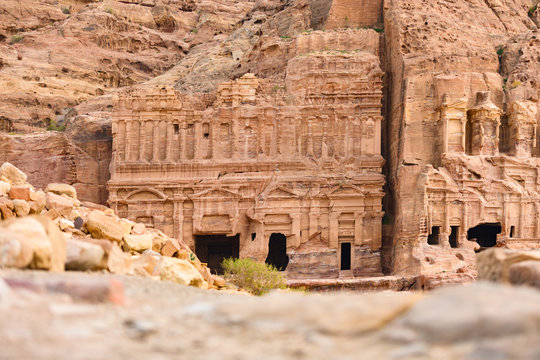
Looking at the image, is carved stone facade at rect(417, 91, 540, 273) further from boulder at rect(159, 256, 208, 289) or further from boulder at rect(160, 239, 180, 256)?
boulder at rect(159, 256, 208, 289)

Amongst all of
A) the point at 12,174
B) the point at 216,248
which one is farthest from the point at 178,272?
the point at 216,248

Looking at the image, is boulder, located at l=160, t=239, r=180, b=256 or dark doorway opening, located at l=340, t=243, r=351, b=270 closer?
boulder, located at l=160, t=239, r=180, b=256

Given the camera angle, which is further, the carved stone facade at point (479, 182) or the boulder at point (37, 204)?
the carved stone facade at point (479, 182)

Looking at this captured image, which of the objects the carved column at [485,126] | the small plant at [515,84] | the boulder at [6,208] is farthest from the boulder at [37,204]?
the small plant at [515,84]

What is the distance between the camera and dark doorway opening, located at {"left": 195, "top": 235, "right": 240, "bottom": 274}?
37250mm

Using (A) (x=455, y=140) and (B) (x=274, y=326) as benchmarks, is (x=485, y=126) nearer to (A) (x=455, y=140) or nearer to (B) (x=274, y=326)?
(A) (x=455, y=140)

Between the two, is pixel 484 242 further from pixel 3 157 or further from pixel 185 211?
pixel 3 157

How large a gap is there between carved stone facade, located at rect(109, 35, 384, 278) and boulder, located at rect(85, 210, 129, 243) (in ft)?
37.8

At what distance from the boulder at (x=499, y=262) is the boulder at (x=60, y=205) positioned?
1649 centimetres

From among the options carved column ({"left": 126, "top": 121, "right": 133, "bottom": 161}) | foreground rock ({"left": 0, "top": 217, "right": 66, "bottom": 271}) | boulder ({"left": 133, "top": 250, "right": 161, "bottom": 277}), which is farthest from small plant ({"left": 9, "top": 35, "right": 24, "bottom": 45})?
foreground rock ({"left": 0, "top": 217, "right": 66, "bottom": 271})

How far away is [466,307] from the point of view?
26.0 feet

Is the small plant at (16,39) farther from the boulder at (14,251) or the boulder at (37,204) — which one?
the boulder at (14,251)

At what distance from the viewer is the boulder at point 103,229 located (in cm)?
2241

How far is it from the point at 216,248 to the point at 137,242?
50.6 feet
